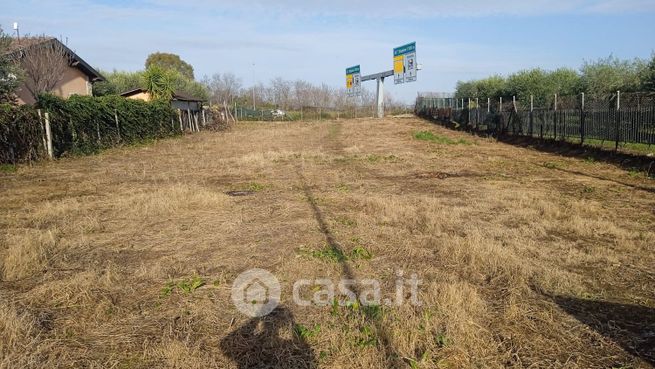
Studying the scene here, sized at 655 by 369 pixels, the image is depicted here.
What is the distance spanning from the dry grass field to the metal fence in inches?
174

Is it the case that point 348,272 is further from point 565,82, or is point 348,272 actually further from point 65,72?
point 565,82

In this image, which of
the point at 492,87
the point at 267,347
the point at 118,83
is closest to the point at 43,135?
the point at 267,347

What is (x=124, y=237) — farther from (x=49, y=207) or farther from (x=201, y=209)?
(x=49, y=207)

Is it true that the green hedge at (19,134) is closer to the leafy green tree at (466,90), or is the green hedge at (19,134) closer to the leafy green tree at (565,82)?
the leafy green tree at (565,82)

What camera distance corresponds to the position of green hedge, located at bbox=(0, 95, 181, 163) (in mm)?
11980

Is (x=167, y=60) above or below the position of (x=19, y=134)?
above

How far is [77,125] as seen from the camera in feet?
48.9

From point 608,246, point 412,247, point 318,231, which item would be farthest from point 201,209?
point 608,246

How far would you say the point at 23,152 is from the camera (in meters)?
12.3

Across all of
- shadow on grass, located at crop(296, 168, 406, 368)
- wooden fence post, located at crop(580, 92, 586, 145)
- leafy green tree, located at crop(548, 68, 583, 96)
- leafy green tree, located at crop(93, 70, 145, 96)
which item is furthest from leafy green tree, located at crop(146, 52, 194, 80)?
shadow on grass, located at crop(296, 168, 406, 368)

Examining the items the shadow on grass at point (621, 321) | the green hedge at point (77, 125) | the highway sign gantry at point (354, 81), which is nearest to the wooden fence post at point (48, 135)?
the green hedge at point (77, 125)

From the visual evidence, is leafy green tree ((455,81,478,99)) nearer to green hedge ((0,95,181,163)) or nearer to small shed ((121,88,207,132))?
small shed ((121,88,207,132))

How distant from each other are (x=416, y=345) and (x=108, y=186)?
8185 mm

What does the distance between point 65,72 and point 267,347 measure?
27.2 metres
